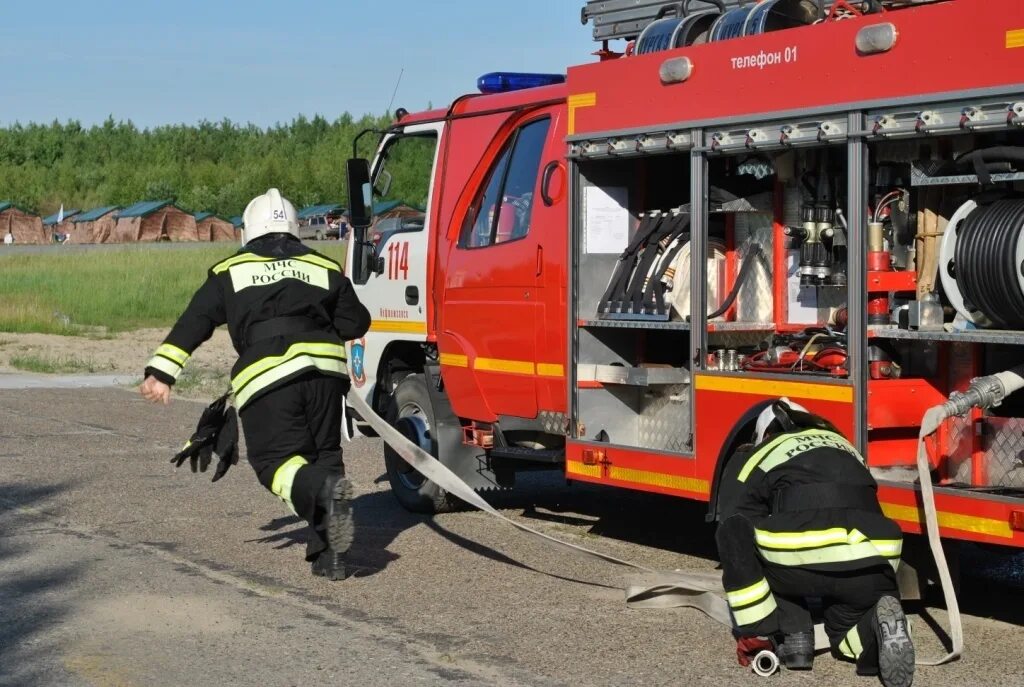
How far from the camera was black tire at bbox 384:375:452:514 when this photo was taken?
9710mm

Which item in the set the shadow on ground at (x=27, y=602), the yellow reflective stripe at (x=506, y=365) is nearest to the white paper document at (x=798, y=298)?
the yellow reflective stripe at (x=506, y=365)

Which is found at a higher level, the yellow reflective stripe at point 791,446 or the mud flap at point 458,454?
the yellow reflective stripe at point 791,446

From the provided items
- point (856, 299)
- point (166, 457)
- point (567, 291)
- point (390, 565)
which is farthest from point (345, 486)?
point (166, 457)

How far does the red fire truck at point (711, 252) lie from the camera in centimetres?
623

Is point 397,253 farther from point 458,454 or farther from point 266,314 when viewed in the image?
point 266,314

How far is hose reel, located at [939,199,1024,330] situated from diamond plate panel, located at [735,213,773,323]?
1.35m

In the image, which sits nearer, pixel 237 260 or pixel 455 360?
pixel 237 260

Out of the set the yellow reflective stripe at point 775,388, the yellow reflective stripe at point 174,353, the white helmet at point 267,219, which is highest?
the white helmet at point 267,219

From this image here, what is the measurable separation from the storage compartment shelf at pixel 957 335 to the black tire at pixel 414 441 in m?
3.85

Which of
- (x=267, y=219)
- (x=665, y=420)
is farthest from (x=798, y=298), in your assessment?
(x=267, y=219)

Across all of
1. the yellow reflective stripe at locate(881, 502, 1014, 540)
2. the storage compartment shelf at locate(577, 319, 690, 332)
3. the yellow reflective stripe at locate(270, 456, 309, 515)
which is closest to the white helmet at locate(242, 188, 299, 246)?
the yellow reflective stripe at locate(270, 456, 309, 515)

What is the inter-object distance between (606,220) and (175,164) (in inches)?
3909

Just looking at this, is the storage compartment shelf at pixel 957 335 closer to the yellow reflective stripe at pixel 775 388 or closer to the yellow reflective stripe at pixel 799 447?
the yellow reflective stripe at pixel 775 388

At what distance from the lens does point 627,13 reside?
8742 mm
